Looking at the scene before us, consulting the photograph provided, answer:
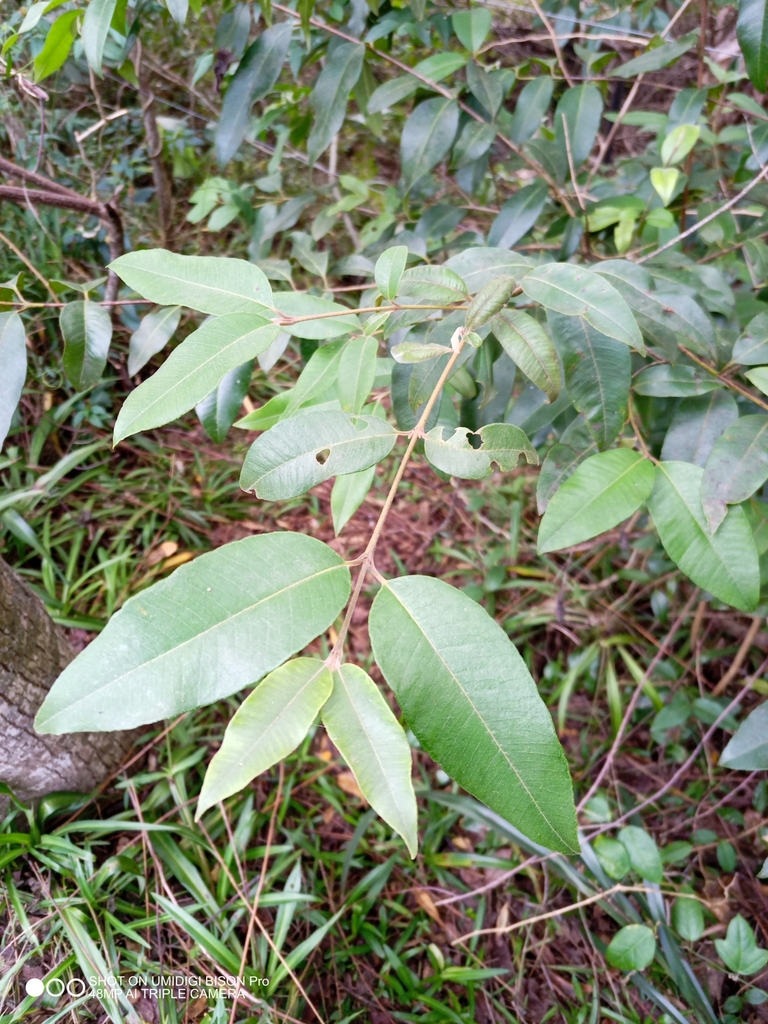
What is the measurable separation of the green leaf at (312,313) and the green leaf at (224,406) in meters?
0.22

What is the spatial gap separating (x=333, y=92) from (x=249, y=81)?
0.15 m

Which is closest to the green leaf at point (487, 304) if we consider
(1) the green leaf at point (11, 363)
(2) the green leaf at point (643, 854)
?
(1) the green leaf at point (11, 363)

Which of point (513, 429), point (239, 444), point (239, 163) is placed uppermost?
point (239, 163)

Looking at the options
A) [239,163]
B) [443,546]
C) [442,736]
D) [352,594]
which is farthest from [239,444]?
[442,736]

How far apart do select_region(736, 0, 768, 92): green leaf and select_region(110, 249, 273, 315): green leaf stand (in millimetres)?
766

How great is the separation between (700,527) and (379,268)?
1.47 feet

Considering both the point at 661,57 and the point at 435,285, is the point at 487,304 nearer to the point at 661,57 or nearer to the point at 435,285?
the point at 435,285

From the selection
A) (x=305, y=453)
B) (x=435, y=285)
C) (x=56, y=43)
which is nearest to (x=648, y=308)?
(x=435, y=285)

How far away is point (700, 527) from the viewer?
637mm

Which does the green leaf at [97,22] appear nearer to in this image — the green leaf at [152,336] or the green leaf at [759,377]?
the green leaf at [152,336]

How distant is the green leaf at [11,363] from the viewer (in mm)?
676

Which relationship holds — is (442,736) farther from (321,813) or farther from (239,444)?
(239,444)

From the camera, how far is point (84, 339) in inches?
33.4

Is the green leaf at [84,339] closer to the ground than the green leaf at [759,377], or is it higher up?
higher up
